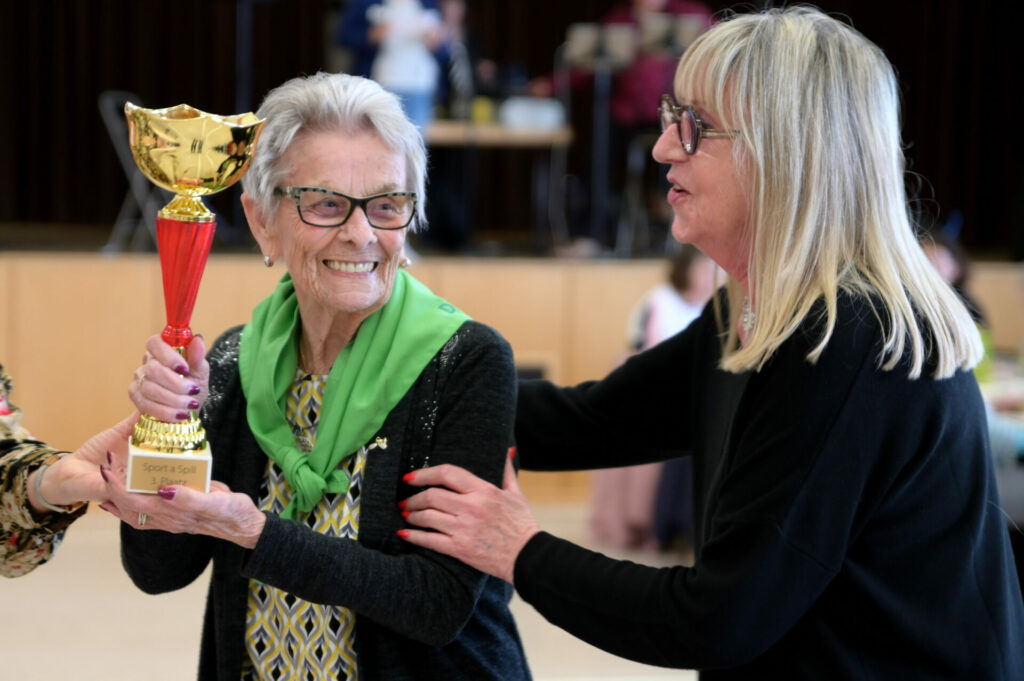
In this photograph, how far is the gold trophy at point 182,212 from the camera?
135cm

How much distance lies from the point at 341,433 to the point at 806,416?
0.60 metres

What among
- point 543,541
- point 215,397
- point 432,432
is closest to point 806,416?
point 543,541

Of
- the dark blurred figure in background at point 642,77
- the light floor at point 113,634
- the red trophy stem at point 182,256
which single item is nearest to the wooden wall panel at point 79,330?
the light floor at point 113,634

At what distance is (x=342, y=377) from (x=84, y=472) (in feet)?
1.18

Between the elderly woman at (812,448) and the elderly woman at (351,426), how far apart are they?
6 centimetres

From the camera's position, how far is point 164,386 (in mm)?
1398

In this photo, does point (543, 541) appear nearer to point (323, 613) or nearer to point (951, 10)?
point (323, 613)

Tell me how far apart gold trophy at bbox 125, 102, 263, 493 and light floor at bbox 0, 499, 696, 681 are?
276 cm

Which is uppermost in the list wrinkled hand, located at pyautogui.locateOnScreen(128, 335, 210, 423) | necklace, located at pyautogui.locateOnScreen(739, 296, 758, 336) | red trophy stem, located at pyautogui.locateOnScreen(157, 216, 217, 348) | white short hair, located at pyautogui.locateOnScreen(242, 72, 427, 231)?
white short hair, located at pyautogui.locateOnScreen(242, 72, 427, 231)

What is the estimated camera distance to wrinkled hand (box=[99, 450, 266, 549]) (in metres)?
1.34

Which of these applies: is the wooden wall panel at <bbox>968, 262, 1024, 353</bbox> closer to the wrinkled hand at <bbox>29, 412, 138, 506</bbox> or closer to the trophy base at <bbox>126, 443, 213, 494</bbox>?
the wrinkled hand at <bbox>29, 412, 138, 506</bbox>

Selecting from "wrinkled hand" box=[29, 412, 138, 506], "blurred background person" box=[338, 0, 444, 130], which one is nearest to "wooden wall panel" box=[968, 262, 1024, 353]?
"blurred background person" box=[338, 0, 444, 130]

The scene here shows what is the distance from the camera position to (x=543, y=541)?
1.55 meters

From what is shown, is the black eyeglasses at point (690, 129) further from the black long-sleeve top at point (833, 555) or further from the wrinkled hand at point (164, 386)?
the wrinkled hand at point (164, 386)
